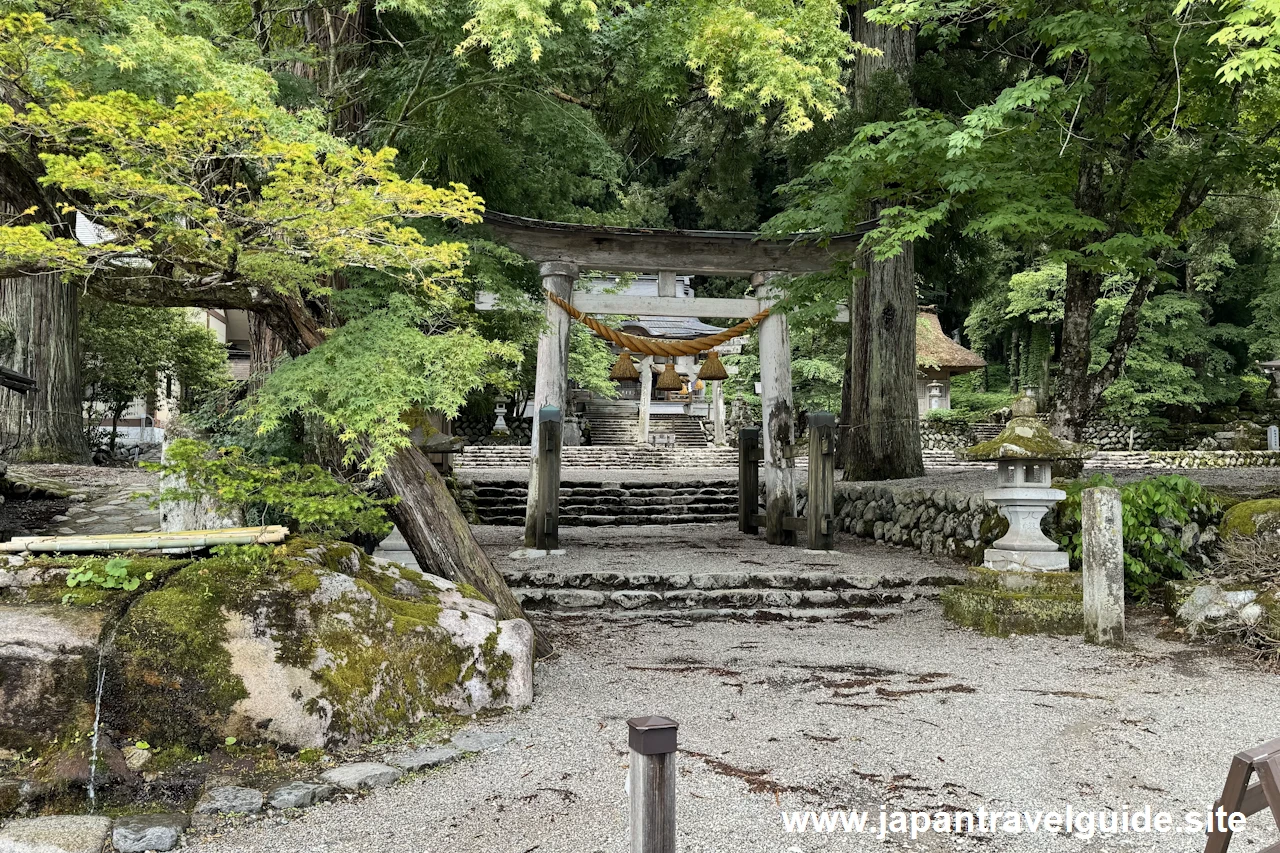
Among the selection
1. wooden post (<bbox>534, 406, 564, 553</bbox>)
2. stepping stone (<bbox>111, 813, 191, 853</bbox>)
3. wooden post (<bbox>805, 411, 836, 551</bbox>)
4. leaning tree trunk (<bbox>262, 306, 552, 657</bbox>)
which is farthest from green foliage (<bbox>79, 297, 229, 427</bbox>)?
stepping stone (<bbox>111, 813, 191, 853</bbox>)

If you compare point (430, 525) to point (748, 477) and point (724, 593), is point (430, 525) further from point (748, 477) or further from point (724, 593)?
point (748, 477)

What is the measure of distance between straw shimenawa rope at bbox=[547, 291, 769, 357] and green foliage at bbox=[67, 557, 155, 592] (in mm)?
6245

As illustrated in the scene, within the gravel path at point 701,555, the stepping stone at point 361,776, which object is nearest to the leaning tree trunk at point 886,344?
the gravel path at point 701,555

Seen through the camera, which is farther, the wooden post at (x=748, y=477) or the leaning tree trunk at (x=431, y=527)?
the wooden post at (x=748, y=477)

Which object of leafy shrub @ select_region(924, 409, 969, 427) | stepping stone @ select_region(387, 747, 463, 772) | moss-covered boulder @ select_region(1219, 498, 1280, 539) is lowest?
stepping stone @ select_region(387, 747, 463, 772)

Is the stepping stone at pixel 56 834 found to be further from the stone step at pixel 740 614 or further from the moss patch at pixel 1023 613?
the moss patch at pixel 1023 613

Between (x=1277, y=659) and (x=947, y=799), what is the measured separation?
352cm

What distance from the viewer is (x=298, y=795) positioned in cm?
344

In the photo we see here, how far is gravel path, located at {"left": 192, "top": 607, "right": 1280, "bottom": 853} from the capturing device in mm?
3195

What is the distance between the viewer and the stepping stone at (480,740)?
4.05 metres

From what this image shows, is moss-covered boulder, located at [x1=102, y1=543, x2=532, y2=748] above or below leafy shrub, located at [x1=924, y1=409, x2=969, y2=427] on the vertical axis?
below

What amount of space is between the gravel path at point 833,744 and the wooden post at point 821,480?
136 inches

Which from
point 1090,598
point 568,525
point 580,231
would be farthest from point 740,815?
point 568,525

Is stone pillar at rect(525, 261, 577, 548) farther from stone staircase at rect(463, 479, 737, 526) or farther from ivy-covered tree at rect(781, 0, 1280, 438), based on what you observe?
stone staircase at rect(463, 479, 737, 526)
